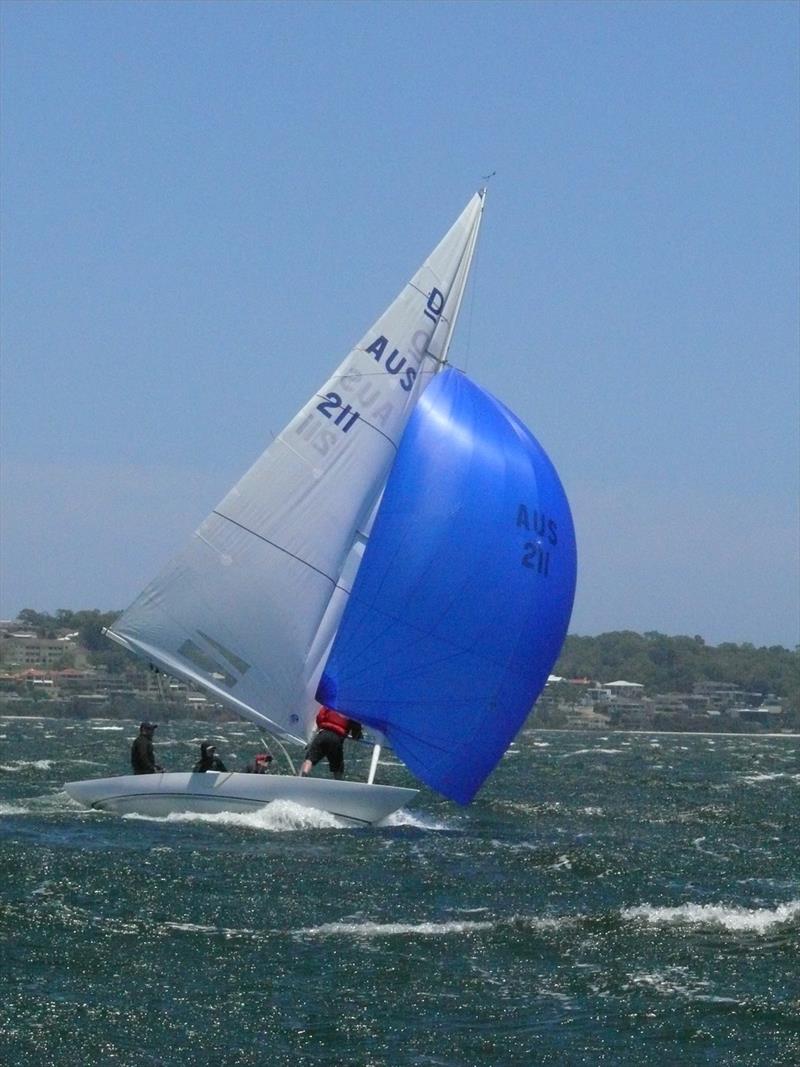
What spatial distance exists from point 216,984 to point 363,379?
1192cm

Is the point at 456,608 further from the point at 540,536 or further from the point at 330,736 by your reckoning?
the point at 330,736

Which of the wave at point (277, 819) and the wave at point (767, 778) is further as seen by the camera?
the wave at point (767, 778)

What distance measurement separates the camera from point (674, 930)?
1508cm

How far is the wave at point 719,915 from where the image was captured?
15445mm

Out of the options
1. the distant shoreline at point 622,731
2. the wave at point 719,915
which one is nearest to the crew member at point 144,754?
the wave at point 719,915

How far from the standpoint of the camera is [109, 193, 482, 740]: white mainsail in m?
22.9

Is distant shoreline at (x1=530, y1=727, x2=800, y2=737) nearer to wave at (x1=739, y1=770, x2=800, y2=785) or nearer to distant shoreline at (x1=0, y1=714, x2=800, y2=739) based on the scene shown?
distant shoreline at (x1=0, y1=714, x2=800, y2=739)

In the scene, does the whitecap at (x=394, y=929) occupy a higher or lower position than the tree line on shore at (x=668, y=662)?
lower

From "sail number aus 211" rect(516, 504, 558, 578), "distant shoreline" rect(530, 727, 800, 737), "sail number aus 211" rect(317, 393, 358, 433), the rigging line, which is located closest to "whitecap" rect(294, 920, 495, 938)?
"sail number aus 211" rect(516, 504, 558, 578)

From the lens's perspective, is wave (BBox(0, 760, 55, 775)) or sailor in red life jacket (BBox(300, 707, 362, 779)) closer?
sailor in red life jacket (BBox(300, 707, 362, 779))

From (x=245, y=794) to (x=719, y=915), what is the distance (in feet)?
25.0

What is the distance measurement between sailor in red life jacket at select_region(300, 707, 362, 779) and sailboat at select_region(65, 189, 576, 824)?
144 mm

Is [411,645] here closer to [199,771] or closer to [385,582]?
[385,582]

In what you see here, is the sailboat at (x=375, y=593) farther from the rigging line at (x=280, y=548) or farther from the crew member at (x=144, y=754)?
the crew member at (x=144, y=754)
